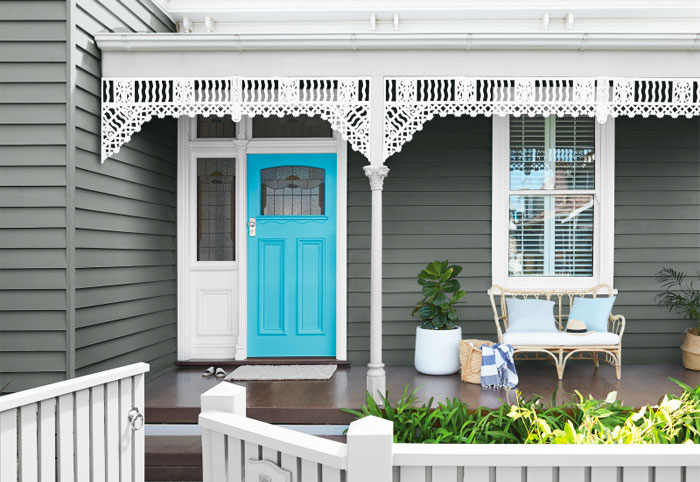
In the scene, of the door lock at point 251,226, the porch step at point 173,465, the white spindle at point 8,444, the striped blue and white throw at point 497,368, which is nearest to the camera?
the white spindle at point 8,444

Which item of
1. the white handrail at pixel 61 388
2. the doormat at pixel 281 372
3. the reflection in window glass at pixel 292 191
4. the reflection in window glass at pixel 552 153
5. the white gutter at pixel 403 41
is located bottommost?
the doormat at pixel 281 372

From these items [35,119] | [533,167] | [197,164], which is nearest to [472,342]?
[533,167]

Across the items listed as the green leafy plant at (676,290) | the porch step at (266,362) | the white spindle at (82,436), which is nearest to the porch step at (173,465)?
the white spindle at (82,436)

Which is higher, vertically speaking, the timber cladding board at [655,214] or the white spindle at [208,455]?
the timber cladding board at [655,214]

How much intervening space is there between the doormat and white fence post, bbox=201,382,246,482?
286 centimetres

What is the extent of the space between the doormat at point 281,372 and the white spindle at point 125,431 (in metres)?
2.28

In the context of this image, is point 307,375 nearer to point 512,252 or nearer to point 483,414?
point 483,414

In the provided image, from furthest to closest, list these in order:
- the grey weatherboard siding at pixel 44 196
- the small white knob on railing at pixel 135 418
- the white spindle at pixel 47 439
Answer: the grey weatherboard siding at pixel 44 196 → the small white knob on railing at pixel 135 418 → the white spindle at pixel 47 439

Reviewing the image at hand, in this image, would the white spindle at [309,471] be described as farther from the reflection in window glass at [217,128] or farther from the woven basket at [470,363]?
the reflection in window glass at [217,128]

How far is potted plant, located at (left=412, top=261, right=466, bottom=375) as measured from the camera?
425 cm

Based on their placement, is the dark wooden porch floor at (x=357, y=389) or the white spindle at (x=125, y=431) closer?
the white spindle at (x=125, y=431)

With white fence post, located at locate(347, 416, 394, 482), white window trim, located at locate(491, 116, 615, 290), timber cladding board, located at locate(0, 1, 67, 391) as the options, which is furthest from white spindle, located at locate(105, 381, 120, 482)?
white window trim, located at locate(491, 116, 615, 290)

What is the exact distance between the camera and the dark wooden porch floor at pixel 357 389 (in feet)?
11.2

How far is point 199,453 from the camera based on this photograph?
Result: 122 inches
